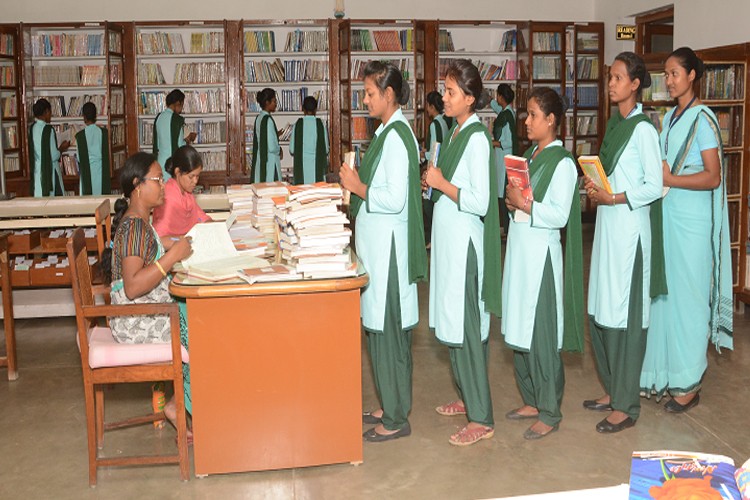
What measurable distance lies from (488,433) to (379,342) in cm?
64

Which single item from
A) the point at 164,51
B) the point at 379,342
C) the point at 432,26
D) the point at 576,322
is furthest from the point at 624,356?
the point at 164,51

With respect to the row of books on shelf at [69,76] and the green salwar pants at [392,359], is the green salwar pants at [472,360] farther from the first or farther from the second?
the row of books on shelf at [69,76]

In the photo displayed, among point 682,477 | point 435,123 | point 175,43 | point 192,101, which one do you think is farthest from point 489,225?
point 175,43

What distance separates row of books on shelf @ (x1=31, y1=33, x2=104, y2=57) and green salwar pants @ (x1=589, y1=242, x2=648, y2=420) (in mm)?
7743

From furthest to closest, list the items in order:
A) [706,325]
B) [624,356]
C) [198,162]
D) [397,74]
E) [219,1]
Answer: [219,1] → [198,162] → [706,325] → [624,356] → [397,74]

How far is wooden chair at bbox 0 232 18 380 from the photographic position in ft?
15.0

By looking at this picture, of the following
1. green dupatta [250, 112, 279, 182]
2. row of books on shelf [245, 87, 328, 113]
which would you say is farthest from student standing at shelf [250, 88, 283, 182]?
row of books on shelf [245, 87, 328, 113]

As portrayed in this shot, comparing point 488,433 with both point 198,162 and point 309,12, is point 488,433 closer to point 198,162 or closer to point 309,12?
point 198,162

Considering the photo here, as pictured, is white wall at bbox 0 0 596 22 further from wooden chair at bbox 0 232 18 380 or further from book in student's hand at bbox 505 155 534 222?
book in student's hand at bbox 505 155 534 222

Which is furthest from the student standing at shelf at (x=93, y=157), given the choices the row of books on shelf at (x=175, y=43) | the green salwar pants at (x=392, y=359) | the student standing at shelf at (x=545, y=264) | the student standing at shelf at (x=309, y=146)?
the student standing at shelf at (x=545, y=264)

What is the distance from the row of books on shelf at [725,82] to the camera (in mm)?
5805

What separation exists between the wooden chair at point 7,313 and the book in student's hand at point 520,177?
2708mm

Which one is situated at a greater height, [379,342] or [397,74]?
[397,74]

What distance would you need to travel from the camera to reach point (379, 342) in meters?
3.64
